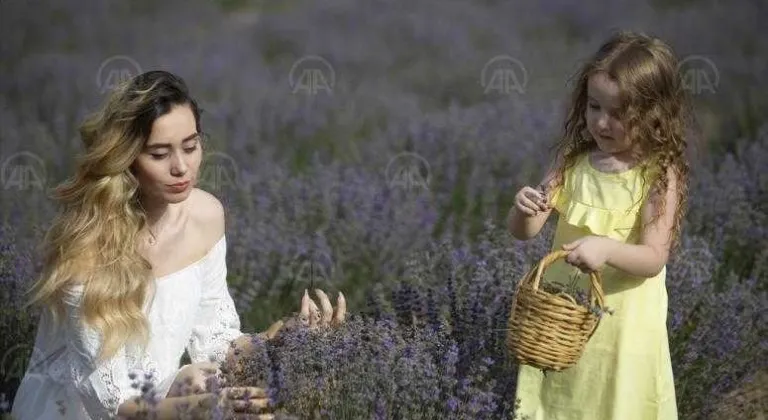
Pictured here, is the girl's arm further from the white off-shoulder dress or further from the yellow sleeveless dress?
the white off-shoulder dress

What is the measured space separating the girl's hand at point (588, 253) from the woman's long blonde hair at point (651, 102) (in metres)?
0.19

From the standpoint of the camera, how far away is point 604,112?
12.4ft

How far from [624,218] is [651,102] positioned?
28cm

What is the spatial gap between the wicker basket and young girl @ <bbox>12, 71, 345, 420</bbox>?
1.81 ft

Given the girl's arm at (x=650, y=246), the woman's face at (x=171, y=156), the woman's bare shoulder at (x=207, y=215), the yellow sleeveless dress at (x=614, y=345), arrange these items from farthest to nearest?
the woman's bare shoulder at (x=207, y=215) < the woman's face at (x=171, y=156) < the yellow sleeveless dress at (x=614, y=345) < the girl's arm at (x=650, y=246)

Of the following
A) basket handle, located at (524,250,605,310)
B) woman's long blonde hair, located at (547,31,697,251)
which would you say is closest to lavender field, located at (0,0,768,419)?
woman's long blonde hair, located at (547,31,697,251)

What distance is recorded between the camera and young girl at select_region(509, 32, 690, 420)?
3.76 m

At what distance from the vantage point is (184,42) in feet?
19.4

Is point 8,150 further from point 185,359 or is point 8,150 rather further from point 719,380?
point 719,380

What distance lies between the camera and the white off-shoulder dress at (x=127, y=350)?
383 centimetres

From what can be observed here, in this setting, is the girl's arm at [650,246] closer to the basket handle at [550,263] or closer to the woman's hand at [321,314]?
the basket handle at [550,263]

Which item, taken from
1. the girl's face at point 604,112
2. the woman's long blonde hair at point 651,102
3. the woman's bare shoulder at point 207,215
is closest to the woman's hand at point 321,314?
the woman's bare shoulder at point 207,215

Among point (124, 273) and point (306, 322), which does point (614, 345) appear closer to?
→ point (306, 322)

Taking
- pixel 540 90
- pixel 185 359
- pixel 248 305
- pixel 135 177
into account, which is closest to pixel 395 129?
pixel 540 90
